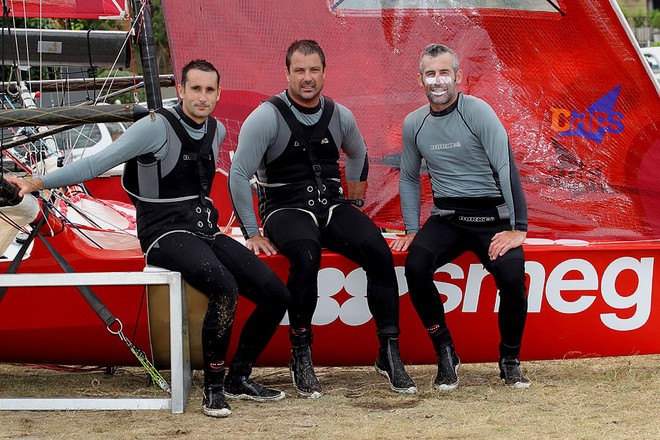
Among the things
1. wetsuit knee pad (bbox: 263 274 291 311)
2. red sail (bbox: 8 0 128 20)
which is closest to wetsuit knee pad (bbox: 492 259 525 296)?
wetsuit knee pad (bbox: 263 274 291 311)

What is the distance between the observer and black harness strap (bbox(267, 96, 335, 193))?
4.00m

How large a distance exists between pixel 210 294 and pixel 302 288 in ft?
1.17

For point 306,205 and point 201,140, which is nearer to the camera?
point 201,140

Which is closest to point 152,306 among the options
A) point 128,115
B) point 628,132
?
point 128,115

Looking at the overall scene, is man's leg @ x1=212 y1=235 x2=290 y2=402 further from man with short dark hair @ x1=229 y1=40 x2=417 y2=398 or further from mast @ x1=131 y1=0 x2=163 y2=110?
mast @ x1=131 y1=0 x2=163 y2=110

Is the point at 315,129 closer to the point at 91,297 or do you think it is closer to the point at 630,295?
the point at 91,297

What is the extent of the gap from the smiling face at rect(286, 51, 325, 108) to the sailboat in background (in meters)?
0.57

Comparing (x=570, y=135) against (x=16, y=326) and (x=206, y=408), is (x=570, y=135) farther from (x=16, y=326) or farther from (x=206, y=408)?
(x=16, y=326)

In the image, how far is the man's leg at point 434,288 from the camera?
3.94 meters

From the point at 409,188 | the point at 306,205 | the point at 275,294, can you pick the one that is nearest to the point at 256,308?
the point at 275,294

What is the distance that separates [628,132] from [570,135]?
0.23 m

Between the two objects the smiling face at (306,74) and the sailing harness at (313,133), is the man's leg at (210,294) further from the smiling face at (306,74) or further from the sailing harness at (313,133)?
the smiling face at (306,74)

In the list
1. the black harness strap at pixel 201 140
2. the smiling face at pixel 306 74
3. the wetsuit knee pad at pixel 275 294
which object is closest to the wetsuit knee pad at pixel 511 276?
the wetsuit knee pad at pixel 275 294

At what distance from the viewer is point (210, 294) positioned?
3697 mm
